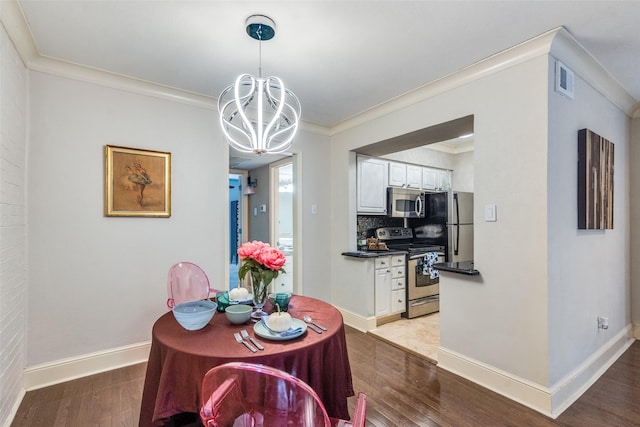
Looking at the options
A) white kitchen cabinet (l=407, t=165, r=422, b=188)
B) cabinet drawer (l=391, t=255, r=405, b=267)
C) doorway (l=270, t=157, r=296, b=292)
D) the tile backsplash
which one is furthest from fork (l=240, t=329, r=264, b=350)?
white kitchen cabinet (l=407, t=165, r=422, b=188)

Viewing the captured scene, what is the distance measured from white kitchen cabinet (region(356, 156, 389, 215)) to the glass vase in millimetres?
2387

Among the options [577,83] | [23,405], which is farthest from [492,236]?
[23,405]

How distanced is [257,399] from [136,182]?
7.57ft

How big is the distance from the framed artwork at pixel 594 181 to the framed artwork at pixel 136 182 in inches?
130

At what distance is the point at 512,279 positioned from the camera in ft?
7.30

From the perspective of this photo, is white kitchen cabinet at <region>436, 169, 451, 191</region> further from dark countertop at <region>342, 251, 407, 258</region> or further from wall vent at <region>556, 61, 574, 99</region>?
wall vent at <region>556, 61, 574, 99</region>

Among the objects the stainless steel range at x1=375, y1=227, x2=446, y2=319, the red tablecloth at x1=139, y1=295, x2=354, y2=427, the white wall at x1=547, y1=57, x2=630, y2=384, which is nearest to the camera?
the red tablecloth at x1=139, y1=295, x2=354, y2=427

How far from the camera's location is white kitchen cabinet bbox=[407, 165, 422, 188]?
4.63 metres

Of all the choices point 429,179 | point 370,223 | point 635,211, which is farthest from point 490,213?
point 429,179

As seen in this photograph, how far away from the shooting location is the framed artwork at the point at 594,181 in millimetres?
2326

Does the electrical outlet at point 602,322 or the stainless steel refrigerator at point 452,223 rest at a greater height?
A: the stainless steel refrigerator at point 452,223

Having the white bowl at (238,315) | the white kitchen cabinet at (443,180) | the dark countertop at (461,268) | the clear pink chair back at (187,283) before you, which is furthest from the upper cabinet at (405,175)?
the white bowl at (238,315)

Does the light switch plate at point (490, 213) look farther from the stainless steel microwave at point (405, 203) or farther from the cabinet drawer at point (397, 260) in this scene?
the stainless steel microwave at point (405, 203)

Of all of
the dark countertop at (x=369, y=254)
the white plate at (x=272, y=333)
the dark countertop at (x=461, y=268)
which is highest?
the dark countertop at (x=461, y=268)
